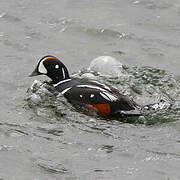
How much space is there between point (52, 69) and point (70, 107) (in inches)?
44.9

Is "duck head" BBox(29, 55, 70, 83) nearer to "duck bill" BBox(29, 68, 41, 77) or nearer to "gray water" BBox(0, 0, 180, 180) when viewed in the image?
"duck bill" BBox(29, 68, 41, 77)

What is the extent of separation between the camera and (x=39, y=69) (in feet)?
33.8

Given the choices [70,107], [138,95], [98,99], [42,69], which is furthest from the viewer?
[42,69]

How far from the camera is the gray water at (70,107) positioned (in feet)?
23.8

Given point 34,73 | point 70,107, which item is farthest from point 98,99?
point 34,73

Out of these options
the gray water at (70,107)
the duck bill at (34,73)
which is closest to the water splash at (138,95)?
the gray water at (70,107)

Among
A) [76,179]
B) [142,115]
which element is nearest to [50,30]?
[142,115]

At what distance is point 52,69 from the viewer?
10.4 m

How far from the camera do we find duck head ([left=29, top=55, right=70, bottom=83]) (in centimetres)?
1025

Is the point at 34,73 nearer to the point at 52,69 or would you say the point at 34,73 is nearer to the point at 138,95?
the point at 52,69

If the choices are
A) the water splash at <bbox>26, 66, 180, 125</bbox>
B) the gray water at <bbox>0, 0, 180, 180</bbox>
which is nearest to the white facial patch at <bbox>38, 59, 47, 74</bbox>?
the water splash at <bbox>26, 66, 180, 125</bbox>

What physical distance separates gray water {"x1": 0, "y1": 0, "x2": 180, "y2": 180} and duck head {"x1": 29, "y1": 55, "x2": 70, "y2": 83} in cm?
47

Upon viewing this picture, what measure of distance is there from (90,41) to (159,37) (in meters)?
1.52

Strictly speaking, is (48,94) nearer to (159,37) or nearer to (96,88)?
(96,88)
